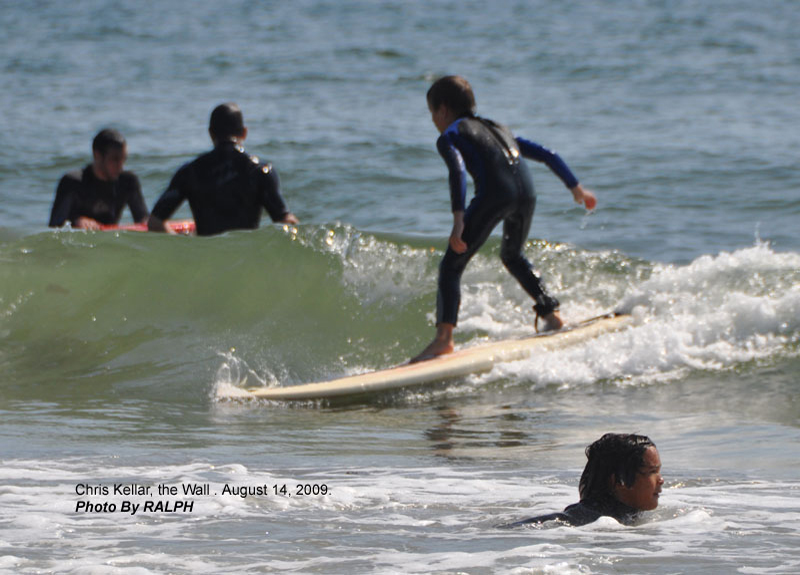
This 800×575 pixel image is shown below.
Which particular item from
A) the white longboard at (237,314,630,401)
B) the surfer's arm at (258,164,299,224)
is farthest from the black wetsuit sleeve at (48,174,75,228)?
the white longboard at (237,314,630,401)

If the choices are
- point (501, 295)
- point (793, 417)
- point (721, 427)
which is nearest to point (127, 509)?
point (721, 427)

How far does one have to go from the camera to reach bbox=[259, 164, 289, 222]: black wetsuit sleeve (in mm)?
7910

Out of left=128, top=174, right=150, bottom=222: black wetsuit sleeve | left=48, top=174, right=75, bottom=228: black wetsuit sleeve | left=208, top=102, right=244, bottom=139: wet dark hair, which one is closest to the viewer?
left=208, top=102, right=244, bottom=139: wet dark hair

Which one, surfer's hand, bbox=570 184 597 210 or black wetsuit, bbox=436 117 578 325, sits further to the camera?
surfer's hand, bbox=570 184 597 210

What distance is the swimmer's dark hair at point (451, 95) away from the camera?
6984 millimetres

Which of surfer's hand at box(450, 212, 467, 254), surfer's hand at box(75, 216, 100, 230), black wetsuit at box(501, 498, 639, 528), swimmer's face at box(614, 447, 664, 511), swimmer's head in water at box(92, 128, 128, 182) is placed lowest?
black wetsuit at box(501, 498, 639, 528)

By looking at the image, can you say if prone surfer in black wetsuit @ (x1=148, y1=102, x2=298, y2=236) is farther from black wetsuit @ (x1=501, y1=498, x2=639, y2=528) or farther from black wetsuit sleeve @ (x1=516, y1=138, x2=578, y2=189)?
black wetsuit @ (x1=501, y1=498, x2=639, y2=528)

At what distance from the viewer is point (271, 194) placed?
7.95m

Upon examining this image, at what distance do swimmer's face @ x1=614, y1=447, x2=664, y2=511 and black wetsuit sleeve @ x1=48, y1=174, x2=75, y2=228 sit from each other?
593 cm

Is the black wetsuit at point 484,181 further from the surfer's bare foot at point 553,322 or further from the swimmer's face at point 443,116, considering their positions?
the surfer's bare foot at point 553,322

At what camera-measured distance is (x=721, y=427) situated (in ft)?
20.4

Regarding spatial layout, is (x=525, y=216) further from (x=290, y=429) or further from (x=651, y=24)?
(x=651, y=24)

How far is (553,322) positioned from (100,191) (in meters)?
3.58

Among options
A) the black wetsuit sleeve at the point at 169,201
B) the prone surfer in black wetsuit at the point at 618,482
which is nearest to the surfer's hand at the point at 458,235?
the black wetsuit sleeve at the point at 169,201
